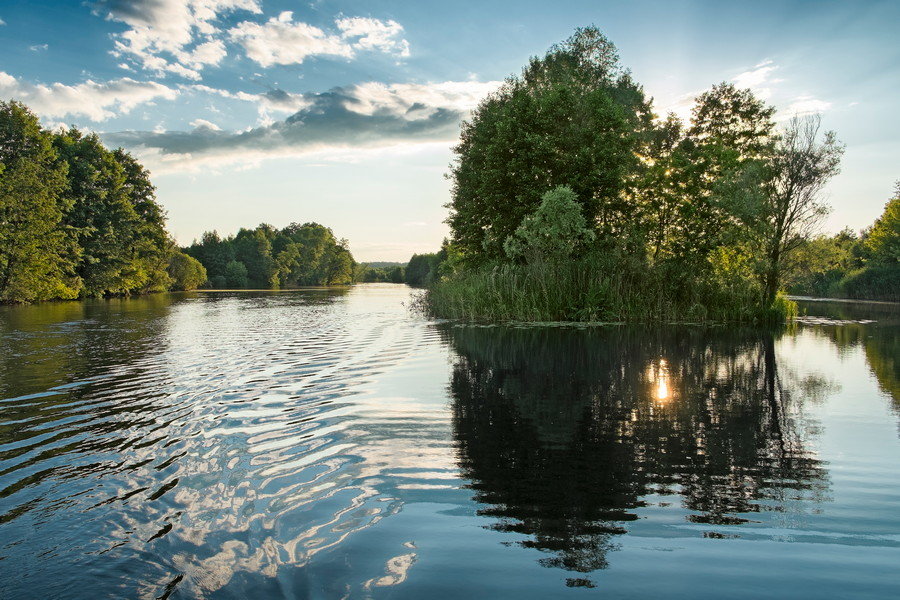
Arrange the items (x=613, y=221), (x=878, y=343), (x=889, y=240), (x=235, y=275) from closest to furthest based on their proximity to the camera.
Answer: (x=878, y=343) → (x=613, y=221) → (x=889, y=240) → (x=235, y=275)

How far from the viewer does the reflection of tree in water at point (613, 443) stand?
159 inches

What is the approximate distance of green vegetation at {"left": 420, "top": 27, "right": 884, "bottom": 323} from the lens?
75.8ft

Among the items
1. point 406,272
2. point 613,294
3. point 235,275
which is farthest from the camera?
point 406,272

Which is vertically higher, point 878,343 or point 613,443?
point 613,443

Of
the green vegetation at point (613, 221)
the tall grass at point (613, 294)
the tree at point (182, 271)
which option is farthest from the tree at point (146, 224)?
the tall grass at point (613, 294)

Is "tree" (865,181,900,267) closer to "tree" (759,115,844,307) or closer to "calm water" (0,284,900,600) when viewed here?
"tree" (759,115,844,307)

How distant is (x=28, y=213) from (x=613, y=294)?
45.7m

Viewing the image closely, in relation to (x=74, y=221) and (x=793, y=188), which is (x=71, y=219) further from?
(x=793, y=188)

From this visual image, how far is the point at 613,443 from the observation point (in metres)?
5.92

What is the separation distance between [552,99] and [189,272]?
215 feet

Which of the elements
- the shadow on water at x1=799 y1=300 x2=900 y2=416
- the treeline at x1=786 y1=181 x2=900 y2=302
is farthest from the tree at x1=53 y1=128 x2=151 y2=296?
the treeline at x1=786 y1=181 x2=900 y2=302

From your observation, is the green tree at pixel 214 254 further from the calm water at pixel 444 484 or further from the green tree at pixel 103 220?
the calm water at pixel 444 484

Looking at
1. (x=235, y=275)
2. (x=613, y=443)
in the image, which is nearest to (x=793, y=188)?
(x=613, y=443)

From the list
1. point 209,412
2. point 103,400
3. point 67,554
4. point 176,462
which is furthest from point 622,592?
point 103,400
